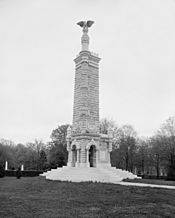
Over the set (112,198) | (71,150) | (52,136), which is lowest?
(112,198)

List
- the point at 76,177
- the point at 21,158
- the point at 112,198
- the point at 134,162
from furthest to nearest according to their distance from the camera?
the point at 21,158 → the point at 134,162 → the point at 76,177 → the point at 112,198

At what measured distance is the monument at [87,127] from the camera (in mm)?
29375

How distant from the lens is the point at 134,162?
2111 inches

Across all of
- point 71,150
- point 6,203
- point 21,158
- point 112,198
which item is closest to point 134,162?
point 71,150

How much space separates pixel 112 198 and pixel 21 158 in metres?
54.1

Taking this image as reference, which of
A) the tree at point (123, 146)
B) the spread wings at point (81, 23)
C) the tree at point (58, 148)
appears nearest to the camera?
the spread wings at point (81, 23)

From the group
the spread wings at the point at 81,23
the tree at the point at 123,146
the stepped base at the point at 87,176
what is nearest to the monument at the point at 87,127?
the stepped base at the point at 87,176

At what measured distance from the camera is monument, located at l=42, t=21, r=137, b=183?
2938 cm

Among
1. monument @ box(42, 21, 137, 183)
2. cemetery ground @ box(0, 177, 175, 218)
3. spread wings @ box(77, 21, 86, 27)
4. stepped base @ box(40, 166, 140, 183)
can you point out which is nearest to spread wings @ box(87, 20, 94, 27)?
monument @ box(42, 21, 137, 183)

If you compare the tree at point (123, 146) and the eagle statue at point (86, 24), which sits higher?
the eagle statue at point (86, 24)

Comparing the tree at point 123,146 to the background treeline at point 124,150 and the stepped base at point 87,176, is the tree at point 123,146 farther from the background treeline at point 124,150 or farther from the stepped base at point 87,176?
the stepped base at point 87,176

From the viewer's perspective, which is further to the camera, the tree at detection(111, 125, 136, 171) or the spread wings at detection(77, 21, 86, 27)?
the tree at detection(111, 125, 136, 171)

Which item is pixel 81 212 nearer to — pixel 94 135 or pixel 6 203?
pixel 6 203

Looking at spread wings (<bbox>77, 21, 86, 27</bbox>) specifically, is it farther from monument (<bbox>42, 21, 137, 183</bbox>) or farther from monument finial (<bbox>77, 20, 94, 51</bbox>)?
monument (<bbox>42, 21, 137, 183</bbox>)
